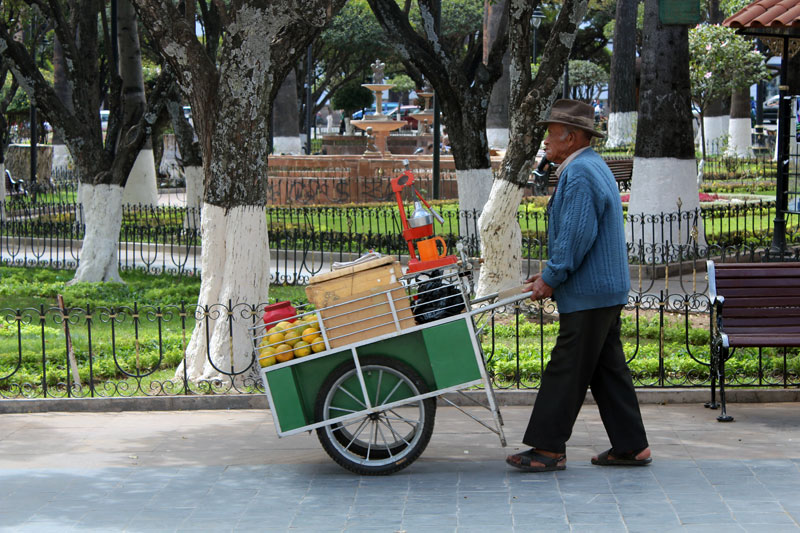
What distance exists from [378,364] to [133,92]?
34.3 ft

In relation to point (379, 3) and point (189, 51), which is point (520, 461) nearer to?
point (189, 51)

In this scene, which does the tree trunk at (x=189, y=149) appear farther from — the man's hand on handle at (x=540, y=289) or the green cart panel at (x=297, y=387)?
the man's hand on handle at (x=540, y=289)

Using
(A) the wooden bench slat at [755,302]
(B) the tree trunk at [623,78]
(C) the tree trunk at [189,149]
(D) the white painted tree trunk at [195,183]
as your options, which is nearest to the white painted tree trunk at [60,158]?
(C) the tree trunk at [189,149]

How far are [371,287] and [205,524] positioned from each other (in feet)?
5.08

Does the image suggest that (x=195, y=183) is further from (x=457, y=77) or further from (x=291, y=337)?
(x=291, y=337)

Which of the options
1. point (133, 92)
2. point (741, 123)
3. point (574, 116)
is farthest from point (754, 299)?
point (741, 123)

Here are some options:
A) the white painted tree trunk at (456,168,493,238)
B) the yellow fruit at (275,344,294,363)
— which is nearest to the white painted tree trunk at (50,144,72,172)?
the white painted tree trunk at (456,168,493,238)

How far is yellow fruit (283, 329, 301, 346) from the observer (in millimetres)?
5848

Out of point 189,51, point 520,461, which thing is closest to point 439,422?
point 520,461

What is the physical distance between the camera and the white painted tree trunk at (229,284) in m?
8.05

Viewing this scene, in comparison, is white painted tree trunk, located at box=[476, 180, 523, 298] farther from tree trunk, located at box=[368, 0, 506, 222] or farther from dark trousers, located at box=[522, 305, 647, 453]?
dark trousers, located at box=[522, 305, 647, 453]

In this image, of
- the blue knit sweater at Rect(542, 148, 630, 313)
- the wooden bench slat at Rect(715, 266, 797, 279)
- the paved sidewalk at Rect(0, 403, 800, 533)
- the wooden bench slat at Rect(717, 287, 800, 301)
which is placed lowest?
the paved sidewalk at Rect(0, 403, 800, 533)

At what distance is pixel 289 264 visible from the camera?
15258 mm

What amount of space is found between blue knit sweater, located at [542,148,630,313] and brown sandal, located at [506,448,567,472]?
82 centimetres
